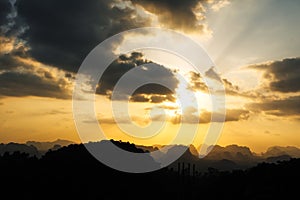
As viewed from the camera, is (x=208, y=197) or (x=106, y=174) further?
(x=106, y=174)

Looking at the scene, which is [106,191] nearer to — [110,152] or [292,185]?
[110,152]

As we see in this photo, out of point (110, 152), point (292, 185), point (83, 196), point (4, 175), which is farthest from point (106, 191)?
point (292, 185)

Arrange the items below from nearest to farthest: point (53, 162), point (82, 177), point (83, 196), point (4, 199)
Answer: point (4, 199)
point (83, 196)
point (82, 177)
point (53, 162)

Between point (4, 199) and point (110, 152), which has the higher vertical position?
point (110, 152)

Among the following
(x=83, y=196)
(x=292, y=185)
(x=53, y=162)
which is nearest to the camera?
(x=292, y=185)

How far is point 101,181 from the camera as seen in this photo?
9694 cm

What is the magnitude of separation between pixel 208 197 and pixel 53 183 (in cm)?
3936

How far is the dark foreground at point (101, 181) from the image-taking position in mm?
70688

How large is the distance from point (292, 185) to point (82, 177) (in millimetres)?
53939

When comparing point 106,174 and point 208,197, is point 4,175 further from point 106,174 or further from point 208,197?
point 208,197

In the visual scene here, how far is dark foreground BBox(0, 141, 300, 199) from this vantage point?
70688 mm

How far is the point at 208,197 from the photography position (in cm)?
9169

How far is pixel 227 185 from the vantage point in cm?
8806

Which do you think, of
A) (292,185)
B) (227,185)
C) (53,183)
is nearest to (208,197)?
(227,185)
